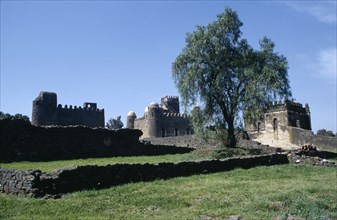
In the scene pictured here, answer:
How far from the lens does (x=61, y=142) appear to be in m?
21.8

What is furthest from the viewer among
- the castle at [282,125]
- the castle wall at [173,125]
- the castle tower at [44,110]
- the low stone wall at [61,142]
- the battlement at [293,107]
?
the castle wall at [173,125]

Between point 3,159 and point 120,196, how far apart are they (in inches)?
413

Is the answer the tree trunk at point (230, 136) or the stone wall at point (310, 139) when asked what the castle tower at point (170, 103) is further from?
the tree trunk at point (230, 136)

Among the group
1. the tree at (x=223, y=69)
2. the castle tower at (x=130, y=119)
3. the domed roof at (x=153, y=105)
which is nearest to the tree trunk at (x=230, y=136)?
the tree at (x=223, y=69)

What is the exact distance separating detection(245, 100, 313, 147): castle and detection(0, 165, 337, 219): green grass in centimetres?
3352

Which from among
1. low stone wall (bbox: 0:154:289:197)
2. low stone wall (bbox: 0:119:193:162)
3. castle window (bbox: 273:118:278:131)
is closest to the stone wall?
castle window (bbox: 273:118:278:131)

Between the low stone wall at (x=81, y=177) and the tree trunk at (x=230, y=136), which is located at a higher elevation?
the tree trunk at (x=230, y=136)

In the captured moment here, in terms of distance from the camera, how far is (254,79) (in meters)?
25.0

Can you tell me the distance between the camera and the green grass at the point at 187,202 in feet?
30.2

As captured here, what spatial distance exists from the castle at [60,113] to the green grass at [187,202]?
43400 mm

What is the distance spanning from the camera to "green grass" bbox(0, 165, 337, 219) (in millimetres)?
9203

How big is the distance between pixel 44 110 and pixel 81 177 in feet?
146

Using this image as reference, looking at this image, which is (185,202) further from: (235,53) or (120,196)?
(235,53)

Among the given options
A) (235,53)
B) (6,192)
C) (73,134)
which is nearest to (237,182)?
(6,192)
